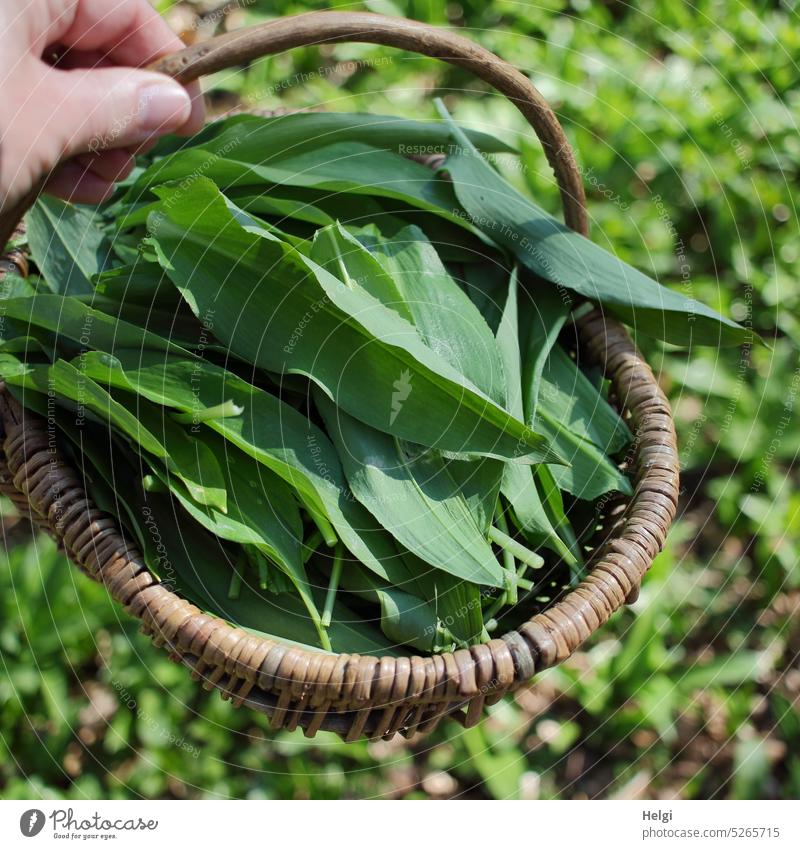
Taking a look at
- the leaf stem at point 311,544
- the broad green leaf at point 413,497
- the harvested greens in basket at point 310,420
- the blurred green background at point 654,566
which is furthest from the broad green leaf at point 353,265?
the blurred green background at point 654,566

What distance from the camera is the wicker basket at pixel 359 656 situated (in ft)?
2.02

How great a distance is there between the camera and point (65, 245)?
84 cm

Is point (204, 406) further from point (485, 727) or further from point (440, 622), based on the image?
point (485, 727)

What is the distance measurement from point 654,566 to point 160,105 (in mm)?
918

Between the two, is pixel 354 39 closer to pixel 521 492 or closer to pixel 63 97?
pixel 63 97

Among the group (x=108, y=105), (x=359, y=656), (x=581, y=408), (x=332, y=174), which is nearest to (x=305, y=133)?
(x=332, y=174)

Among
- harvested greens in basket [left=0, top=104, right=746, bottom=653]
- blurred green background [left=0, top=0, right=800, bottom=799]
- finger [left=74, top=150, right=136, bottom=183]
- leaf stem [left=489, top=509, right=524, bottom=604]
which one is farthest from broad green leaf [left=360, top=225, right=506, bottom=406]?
blurred green background [left=0, top=0, right=800, bottom=799]

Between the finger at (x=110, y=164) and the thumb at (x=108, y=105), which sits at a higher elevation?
the thumb at (x=108, y=105)

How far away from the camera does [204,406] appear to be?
0.70m

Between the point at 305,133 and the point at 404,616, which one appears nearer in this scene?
the point at 404,616

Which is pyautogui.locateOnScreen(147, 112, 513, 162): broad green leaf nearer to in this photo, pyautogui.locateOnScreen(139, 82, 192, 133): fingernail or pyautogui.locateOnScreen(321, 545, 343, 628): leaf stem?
pyautogui.locateOnScreen(139, 82, 192, 133): fingernail

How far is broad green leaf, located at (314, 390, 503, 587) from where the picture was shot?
27.3 inches

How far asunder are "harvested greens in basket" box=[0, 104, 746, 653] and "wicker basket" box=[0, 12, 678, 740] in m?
0.03

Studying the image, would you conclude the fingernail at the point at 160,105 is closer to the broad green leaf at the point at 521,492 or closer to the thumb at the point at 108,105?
the thumb at the point at 108,105
